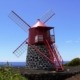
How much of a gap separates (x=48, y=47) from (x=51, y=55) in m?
1.14

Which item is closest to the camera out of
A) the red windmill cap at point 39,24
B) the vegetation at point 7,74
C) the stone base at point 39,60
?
the vegetation at point 7,74

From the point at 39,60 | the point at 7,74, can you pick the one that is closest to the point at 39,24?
the point at 39,60

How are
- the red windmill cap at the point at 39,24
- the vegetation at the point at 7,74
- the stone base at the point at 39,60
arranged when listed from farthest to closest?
1. the red windmill cap at the point at 39,24
2. the stone base at the point at 39,60
3. the vegetation at the point at 7,74

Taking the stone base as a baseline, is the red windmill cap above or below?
above

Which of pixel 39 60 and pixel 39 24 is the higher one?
pixel 39 24

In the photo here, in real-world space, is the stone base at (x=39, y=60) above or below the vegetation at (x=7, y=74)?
above

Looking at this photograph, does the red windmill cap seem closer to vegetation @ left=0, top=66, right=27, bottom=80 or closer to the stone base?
the stone base

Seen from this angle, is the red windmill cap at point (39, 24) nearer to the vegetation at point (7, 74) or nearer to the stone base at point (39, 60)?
the stone base at point (39, 60)

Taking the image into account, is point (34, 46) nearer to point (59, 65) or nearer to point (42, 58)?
point (42, 58)

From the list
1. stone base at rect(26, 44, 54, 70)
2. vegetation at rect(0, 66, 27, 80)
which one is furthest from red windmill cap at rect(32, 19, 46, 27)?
vegetation at rect(0, 66, 27, 80)

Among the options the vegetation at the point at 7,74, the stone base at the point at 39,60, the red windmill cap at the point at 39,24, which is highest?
the red windmill cap at the point at 39,24

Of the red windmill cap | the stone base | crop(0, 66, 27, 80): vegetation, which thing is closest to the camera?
crop(0, 66, 27, 80): vegetation

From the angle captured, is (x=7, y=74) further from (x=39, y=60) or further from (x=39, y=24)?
(x=39, y=24)

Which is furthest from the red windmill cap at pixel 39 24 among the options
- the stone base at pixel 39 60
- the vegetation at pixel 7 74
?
the vegetation at pixel 7 74
